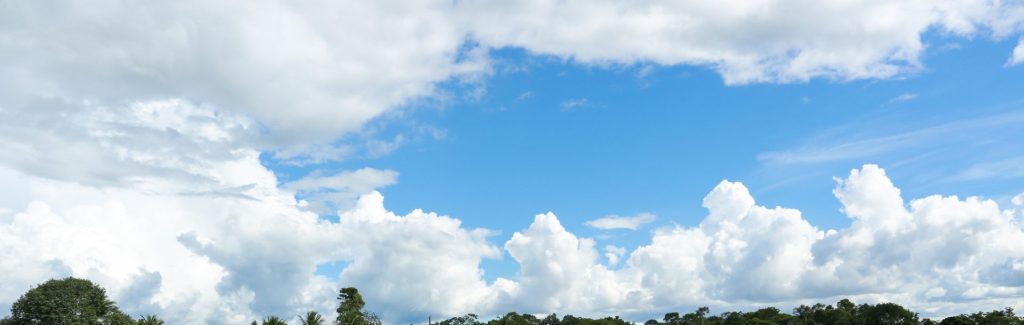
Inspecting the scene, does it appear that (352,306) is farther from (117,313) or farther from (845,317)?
(845,317)

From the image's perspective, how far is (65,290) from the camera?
98.4 meters

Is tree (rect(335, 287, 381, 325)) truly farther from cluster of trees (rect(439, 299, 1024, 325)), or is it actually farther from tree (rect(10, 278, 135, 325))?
cluster of trees (rect(439, 299, 1024, 325))

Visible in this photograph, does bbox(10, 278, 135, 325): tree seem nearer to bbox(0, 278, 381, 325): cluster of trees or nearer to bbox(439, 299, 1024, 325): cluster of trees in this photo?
bbox(0, 278, 381, 325): cluster of trees

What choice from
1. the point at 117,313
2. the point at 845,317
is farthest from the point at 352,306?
the point at 845,317

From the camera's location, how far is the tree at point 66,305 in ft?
314

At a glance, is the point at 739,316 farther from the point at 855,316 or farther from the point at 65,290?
the point at 65,290

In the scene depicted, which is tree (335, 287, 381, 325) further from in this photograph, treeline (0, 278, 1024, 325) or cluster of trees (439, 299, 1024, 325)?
cluster of trees (439, 299, 1024, 325)

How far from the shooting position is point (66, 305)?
317ft

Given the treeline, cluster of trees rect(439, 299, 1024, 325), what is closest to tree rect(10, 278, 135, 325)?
the treeline

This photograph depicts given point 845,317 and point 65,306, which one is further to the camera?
point 845,317

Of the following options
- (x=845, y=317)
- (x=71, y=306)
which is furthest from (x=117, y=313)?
(x=845, y=317)

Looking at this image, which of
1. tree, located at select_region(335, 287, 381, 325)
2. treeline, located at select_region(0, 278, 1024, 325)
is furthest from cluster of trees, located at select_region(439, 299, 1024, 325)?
tree, located at select_region(335, 287, 381, 325)

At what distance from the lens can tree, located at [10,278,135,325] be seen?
9575 centimetres

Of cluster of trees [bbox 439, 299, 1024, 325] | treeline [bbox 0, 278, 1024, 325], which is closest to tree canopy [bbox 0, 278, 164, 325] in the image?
treeline [bbox 0, 278, 1024, 325]
